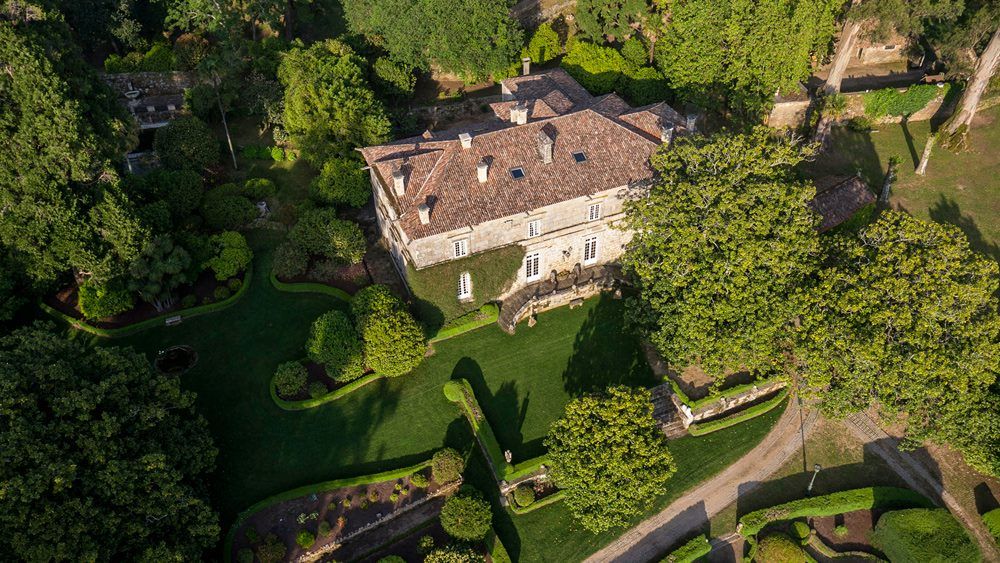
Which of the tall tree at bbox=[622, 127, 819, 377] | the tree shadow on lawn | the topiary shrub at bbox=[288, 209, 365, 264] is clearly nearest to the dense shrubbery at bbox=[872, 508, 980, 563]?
the tall tree at bbox=[622, 127, 819, 377]

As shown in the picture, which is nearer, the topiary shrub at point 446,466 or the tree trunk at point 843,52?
the topiary shrub at point 446,466

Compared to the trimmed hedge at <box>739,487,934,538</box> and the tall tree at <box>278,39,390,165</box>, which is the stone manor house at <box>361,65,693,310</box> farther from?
the trimmed hedge at <box>739,487,934,538</box>

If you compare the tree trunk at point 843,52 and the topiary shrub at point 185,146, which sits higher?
the tree trunk at point 843,52

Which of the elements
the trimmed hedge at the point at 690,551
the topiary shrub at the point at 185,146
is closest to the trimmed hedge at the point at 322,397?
the trimmed hedge at the point at 690,551

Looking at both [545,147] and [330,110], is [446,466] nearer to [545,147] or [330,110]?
[545,147]

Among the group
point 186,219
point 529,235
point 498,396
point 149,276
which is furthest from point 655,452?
point 186,219

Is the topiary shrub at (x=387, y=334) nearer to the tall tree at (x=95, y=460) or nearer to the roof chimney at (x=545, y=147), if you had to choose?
the tall tree at (x=95, y=460)
